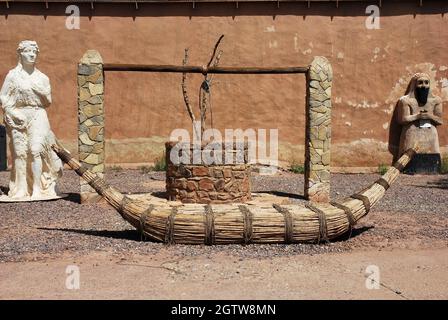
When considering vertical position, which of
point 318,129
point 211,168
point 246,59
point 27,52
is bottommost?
point 211,168

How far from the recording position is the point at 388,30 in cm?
1323

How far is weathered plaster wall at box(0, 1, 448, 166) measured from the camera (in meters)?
13.2

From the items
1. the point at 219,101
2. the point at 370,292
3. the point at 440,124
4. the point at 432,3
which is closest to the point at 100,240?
the point at 370,292

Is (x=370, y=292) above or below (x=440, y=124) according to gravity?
below

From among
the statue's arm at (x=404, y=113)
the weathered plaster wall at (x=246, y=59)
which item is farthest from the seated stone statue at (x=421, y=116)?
the weathered plaster wall at (x=246, y=59)

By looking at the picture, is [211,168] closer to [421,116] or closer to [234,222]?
[234,222]

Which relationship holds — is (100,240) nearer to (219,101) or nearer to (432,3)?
(219,101)

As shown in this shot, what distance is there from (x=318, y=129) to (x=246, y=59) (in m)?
4.75

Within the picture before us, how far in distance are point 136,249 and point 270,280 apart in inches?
66.8

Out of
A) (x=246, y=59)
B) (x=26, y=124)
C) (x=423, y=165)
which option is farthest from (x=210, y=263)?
(x=423, y=165)

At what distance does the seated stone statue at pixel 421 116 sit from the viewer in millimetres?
12852

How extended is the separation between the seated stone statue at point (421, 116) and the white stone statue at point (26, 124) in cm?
824

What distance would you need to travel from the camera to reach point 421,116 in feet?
42.1

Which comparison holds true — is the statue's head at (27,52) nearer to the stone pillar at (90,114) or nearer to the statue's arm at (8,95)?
the statue's arm at (8,95)
